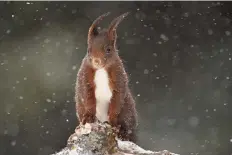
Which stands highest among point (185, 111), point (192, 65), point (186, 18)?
point (186, 18)

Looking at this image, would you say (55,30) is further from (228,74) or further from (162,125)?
(228,74)

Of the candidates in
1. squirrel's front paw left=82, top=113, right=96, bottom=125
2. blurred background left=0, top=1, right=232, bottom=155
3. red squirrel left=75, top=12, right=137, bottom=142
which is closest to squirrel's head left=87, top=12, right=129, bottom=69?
red squirrel left=75, top=12, right=137, bottom=142

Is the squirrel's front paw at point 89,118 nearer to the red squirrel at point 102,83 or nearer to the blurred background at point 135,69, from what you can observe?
the red squirrel at point 102,83

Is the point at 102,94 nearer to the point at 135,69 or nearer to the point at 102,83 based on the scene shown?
the point at 102,83

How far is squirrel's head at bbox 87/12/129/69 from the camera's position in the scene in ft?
13.5

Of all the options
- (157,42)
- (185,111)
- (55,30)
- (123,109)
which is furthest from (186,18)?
(123,109)

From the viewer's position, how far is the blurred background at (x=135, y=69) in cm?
1052

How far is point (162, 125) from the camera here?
10820 mm

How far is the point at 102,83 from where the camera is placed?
4.21 metres

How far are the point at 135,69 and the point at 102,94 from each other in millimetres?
6379

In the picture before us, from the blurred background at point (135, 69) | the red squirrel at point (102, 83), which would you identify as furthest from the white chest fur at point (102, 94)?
the blurred background at point (135, 69)

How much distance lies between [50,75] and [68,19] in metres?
1.03

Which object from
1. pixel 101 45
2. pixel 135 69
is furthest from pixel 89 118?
pixel 135 69

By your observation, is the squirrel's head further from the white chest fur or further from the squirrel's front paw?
the squirrel's front paw
